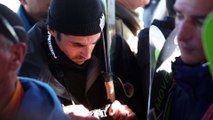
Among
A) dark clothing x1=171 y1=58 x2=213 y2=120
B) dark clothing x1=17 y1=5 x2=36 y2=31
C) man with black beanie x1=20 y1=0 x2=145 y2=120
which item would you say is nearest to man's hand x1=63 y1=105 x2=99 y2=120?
man with black beanie x1=20 y1=0 x2=145 y2=120

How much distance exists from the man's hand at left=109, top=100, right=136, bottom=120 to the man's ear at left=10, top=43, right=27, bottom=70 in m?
0.47

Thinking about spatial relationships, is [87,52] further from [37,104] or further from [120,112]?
[37,104]

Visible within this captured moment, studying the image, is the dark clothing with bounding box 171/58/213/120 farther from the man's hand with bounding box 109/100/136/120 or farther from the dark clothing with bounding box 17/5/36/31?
the dark clothing with bounding box 17/5/36/31

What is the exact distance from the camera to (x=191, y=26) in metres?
0.89

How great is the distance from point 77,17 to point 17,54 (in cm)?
43

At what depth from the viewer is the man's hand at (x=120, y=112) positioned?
4.25 feet

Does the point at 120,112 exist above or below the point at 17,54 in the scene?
below

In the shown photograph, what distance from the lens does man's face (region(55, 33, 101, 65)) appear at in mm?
1325

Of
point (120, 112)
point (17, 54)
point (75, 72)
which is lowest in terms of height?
point (120, 112)

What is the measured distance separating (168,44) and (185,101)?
0.24 metres

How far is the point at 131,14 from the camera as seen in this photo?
5.73 feet

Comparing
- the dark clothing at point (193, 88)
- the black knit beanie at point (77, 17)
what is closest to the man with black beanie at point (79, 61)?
the black knit beanie at point (77, 17)

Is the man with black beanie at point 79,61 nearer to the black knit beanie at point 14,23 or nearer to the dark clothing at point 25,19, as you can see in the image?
the dark clothing at point 25,19

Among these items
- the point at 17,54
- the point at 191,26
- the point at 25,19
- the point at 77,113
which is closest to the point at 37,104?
the point at 17,54
